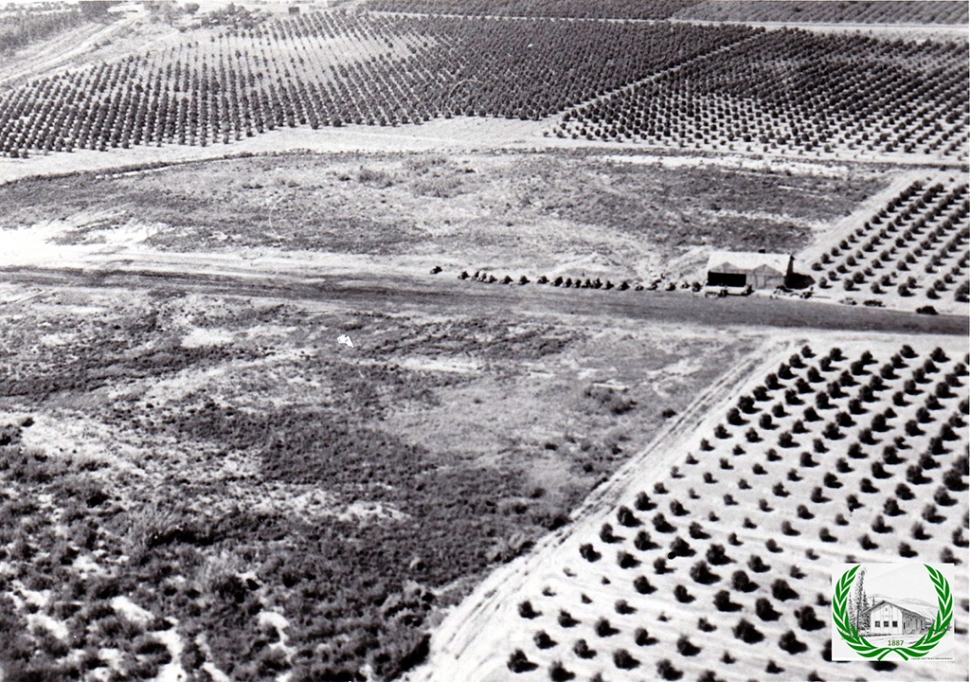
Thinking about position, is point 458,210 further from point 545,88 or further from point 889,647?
point 889,647

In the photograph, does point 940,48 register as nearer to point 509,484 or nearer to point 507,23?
point 507,23

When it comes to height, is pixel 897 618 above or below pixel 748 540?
above

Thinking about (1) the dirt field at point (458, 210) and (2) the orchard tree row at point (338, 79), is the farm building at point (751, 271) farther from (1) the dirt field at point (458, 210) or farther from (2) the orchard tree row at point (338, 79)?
(2) the orchard tree row at point (338, 79)

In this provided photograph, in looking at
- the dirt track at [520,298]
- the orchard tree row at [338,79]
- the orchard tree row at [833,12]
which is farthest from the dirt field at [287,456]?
the orchard tree row at [833,12]

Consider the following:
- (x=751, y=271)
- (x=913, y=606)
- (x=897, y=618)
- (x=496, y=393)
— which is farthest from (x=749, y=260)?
(x=897, y=618)

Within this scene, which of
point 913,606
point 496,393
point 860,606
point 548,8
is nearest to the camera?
point 913,606

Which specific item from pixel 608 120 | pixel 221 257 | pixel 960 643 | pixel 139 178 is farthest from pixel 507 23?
pixel 960 643
